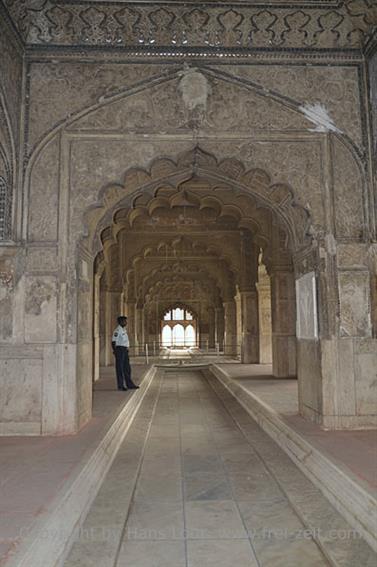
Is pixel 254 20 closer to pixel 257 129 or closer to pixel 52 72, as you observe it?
pixel 257 129

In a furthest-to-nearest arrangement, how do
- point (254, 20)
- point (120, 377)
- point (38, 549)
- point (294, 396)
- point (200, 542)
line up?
point (120, 377), point (294, 396), point (254, 20), point (200, 542), point (38, 549)

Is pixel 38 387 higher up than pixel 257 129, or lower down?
lower down

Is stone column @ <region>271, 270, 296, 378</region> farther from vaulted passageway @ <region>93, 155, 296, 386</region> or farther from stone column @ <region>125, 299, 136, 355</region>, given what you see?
stone column @ <region>125, 299, 136, 355</region>

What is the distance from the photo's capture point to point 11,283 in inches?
217

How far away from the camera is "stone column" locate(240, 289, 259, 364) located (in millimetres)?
14195

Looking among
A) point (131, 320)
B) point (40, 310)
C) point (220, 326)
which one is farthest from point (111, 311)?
point (220, 326)

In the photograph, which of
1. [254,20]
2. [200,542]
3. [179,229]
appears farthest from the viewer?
[179,229]

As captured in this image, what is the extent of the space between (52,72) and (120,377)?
17.6 feet

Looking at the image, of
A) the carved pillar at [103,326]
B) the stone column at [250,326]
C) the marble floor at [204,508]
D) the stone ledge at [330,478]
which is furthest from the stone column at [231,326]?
the marble floor at [204,508]

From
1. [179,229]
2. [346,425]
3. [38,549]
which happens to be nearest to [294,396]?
[346,425]

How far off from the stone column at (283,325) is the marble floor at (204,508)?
441cm

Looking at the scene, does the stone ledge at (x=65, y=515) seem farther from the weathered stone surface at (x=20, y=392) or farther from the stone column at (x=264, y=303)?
the stone column at (x=264, y=303)

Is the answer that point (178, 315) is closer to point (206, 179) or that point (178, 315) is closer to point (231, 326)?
point (231, 326)

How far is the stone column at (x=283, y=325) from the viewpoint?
426 inches
